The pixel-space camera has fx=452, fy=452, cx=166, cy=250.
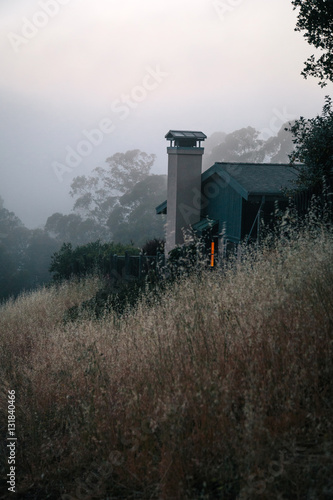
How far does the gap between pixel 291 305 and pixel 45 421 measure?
2524 millimetres

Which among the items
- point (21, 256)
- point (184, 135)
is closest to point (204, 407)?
point (184, 135)

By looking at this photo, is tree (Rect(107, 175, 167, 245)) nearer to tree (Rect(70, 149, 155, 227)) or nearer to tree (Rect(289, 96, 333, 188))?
tree (Rect(70, 149, 155, 227))

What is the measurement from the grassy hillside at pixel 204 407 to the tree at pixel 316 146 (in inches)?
187

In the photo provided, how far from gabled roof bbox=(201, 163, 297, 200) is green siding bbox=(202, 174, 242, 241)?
0.45 m

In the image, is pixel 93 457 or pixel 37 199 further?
pixel 37 199

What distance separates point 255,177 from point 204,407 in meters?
12.0

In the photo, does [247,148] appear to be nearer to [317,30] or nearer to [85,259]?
[85,259]

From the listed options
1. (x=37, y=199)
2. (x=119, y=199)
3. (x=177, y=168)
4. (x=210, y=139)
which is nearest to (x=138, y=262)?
(x=177, y=168)

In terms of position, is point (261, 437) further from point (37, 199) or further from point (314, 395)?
point (37, 199)

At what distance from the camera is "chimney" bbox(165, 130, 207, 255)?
55.7 feet

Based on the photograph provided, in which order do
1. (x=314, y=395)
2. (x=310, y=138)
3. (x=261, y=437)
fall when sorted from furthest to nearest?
1. (x=310, y=138)
2. (x=314, y=395)
3. (x=261, y=437)

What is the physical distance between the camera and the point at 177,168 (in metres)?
16.9

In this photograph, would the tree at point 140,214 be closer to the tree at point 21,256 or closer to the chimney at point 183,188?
the tree at point 21,256

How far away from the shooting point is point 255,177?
14297 millimetres
